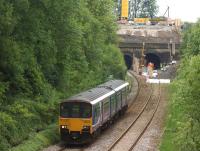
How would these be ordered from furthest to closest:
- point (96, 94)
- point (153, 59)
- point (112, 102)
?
point (153, 59) < point (112, 102) < point (96, 94)

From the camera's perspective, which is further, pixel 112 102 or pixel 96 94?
pixel 112 102

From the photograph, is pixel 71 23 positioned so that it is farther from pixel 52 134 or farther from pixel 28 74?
pixel 52 134

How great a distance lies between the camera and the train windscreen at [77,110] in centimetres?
2839

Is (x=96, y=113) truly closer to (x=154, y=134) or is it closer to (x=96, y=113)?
(x=96, y=113)

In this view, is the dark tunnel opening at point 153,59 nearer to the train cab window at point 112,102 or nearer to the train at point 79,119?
the train cab window at point 112,102

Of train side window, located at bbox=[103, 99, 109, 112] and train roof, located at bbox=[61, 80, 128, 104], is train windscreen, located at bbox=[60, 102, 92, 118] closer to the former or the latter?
train roof, located at bbox=[61, 80, 128, 104]

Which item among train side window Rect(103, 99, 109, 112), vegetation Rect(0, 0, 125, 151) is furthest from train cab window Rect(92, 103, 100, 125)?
vegetation Rect(0, 0, 125, 151)

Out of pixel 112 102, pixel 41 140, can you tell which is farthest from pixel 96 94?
pixel 41 140

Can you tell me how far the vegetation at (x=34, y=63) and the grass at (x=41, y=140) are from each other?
39 centimetres

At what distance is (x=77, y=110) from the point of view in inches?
1121

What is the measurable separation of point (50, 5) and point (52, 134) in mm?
7973

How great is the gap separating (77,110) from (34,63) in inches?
197

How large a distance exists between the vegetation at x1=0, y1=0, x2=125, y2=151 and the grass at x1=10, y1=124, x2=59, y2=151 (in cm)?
39

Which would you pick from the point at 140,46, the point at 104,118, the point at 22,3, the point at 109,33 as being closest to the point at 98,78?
the point at 109,33
